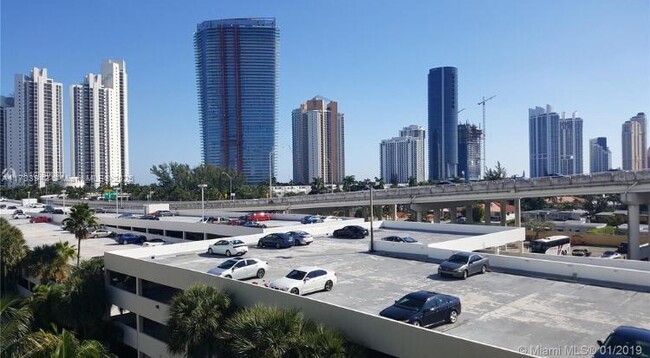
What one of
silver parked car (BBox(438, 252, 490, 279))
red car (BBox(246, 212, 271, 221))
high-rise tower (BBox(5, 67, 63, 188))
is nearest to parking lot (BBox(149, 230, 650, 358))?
silver parked car (BBox(438, 252, 490, 279))

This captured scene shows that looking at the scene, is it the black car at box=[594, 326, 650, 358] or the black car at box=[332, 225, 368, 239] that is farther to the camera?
the black car at box=[332, 225, 368, 239]

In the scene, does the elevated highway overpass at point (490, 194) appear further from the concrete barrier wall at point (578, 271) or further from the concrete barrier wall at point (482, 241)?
the concrete barrier wall at point (578, 271)

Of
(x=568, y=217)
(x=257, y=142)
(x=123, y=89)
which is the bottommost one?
(x=568, y=217)

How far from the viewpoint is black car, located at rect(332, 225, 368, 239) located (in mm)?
36000

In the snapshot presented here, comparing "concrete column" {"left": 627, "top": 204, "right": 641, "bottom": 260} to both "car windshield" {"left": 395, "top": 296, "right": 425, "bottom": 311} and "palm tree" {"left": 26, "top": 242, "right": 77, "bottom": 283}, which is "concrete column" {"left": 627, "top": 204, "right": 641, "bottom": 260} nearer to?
"car windshield" {"left": 395, "top": 296, "right": 425, "bottom": 311}

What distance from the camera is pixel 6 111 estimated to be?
16725cm

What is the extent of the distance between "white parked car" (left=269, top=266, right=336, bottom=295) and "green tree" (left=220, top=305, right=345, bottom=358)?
14.0ft

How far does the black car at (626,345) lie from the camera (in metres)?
10.4

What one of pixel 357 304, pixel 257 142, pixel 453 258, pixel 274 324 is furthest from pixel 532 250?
pixel 257 142

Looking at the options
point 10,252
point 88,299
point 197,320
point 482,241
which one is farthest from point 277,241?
point 10,252

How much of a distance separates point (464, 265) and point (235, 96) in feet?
555

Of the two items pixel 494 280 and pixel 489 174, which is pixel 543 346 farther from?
pixel 489 174

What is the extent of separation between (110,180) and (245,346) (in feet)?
609

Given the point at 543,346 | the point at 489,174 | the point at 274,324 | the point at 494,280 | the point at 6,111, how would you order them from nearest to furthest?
the point at 543,346, the point at 274,324, the point at 494,280, the point at 489,174, the point at 6,111
